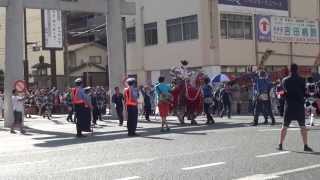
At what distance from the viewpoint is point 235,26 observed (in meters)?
39.9

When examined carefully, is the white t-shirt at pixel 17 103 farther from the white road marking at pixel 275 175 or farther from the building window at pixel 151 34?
the building window at pixel 151 34

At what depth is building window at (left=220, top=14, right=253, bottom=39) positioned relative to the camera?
39.2 m

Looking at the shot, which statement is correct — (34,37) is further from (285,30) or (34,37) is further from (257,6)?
(285,30)

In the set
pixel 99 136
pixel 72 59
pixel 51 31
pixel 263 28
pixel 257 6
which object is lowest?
pixel 99 136

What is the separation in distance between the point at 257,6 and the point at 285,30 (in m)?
2.83

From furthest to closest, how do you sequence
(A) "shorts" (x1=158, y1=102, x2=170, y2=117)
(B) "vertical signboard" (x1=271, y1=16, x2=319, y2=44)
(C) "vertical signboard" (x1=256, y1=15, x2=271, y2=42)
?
(B) "vertical signboard" (x1=271, y1=16, x2=319, y2=44) → (C) "vertical signboard" (x1=256, y1=15, x2=271, y2=42) → (A) "shorts" (x1=158, y1=102, x2=170, y2=117)

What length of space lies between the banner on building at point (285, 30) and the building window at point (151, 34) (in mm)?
6950

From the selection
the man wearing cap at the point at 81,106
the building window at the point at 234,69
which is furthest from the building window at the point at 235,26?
the man wearing cap at the point at 81,106

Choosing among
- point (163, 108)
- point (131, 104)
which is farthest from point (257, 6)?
point (131, 104)

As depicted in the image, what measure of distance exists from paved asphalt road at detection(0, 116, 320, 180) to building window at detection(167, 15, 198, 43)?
19734 mm

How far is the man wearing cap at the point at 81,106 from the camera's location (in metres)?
19.8

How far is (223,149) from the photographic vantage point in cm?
1414

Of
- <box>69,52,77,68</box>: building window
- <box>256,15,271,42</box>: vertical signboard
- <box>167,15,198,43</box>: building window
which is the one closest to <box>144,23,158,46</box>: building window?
<box>167,15,198,43</box>: building window

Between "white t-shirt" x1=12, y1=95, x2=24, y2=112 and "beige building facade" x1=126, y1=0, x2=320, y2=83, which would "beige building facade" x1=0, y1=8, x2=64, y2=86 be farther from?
"white t-shirt" x1=12, y1=95, x2=24, y2=112
